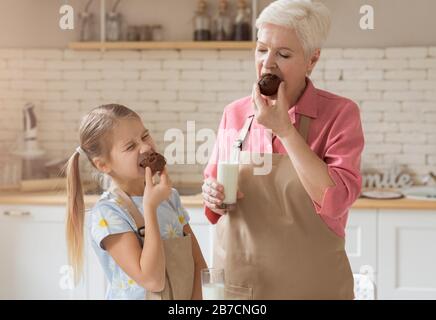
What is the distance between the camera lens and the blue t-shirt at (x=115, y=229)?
1.24 meters

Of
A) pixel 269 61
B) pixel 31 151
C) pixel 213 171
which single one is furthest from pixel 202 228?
pixel 269 61

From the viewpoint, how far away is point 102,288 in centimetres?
266

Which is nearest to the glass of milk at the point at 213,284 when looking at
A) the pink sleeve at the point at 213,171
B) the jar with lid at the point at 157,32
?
the pink sleeve at the point at 213,171

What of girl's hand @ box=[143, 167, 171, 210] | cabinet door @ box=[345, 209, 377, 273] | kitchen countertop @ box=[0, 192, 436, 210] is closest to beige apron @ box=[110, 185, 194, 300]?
girl's hand @ box=[143, 167, 171, 210]

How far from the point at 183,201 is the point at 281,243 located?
49.1 inches

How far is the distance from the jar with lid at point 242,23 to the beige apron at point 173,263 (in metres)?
1.70

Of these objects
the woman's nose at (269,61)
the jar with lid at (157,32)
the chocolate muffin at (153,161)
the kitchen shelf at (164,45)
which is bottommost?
the chocolate muffin at (153,161)

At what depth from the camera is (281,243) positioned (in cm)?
140

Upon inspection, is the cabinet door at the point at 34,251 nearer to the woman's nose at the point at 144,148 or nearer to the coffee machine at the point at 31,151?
the coffee machine at the point at 31,151

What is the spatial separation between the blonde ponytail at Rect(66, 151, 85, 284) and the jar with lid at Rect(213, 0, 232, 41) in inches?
67.4

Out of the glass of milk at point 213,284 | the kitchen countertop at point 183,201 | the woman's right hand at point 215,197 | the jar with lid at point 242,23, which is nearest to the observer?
the glass of milk at point 213,284

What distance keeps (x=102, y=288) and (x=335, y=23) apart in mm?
1451

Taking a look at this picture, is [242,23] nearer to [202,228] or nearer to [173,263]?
[202,228]

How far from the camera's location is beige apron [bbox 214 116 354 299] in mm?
1386
